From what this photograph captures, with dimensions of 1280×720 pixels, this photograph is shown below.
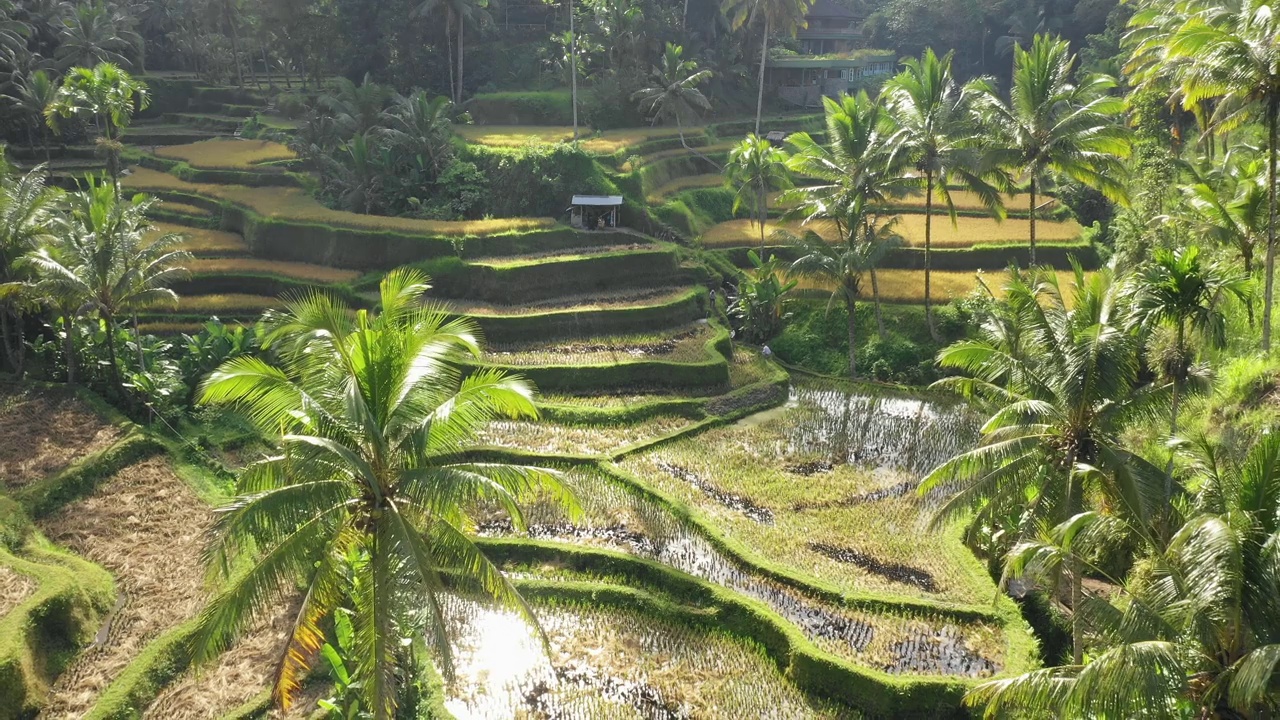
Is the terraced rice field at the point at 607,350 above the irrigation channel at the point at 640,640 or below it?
above

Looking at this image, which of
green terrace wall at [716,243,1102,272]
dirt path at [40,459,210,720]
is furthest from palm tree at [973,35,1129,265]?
dirt path at [40,459,210,720]

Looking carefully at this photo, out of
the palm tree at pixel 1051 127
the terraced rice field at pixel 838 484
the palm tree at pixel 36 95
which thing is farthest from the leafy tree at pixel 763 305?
the palm tree at pixel 36 95

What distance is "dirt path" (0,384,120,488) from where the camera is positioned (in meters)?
16.6

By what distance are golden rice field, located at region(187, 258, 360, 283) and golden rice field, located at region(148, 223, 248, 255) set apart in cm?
86

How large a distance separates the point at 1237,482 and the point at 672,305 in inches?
733

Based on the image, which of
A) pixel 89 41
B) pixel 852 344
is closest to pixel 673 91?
pixel 852 344

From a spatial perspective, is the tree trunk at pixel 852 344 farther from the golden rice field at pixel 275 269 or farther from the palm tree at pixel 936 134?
the golden rice field at pixel 275 269

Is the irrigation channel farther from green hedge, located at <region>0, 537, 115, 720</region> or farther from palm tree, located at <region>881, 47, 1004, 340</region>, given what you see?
palm tree, located at <region>881, 47, 1004, 340</region>

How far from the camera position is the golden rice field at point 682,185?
113ft

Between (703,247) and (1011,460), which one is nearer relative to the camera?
(1011,460)

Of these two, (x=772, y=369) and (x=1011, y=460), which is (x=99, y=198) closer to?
(x=772, y=369)

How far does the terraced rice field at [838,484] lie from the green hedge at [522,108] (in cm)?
2132

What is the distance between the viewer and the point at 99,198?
19688 millimetres

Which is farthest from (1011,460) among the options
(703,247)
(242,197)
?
(242,197)
